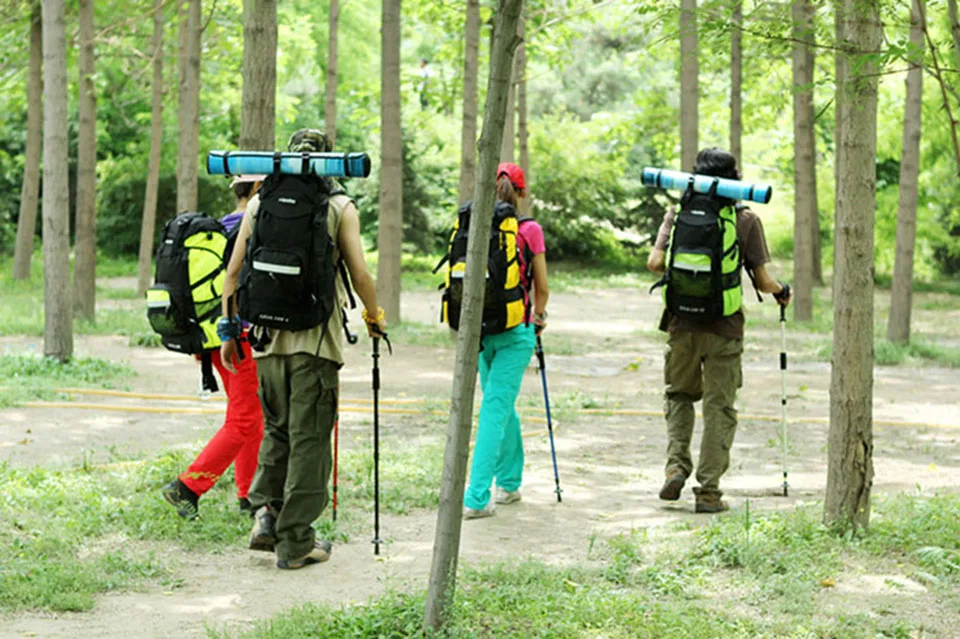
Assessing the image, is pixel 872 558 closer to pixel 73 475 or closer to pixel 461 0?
pixel 73 475

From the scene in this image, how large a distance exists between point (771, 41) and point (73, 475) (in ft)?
16.2

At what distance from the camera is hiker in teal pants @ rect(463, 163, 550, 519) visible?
7414 millimetres

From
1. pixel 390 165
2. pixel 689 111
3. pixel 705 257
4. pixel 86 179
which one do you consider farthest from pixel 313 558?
pixel 86 179

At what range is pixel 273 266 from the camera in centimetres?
601

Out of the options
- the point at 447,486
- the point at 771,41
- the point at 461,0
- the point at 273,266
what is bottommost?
the point at 447,486

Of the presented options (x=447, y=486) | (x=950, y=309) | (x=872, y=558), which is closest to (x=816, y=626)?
(x=872, y=558)

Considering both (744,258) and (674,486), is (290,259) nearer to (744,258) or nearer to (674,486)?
(744,258)

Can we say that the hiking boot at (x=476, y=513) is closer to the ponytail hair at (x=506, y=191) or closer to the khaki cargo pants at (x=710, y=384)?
the khaki cargo pants at (x=710, y=384)

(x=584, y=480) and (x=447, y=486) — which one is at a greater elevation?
(x=447, y=486)

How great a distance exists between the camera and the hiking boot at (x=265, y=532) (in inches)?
256

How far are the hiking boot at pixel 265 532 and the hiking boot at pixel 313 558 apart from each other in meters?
0.16

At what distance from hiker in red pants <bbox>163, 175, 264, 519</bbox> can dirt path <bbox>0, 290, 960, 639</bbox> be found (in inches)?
22.1

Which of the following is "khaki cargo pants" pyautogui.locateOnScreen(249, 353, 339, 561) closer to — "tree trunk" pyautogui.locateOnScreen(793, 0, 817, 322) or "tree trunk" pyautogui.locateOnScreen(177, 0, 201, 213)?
"tree trunk" pyautogui.locateOnScreen(177, 0, 201, 213)

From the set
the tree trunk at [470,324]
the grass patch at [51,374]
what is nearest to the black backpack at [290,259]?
the tree trunk at [470,324]
